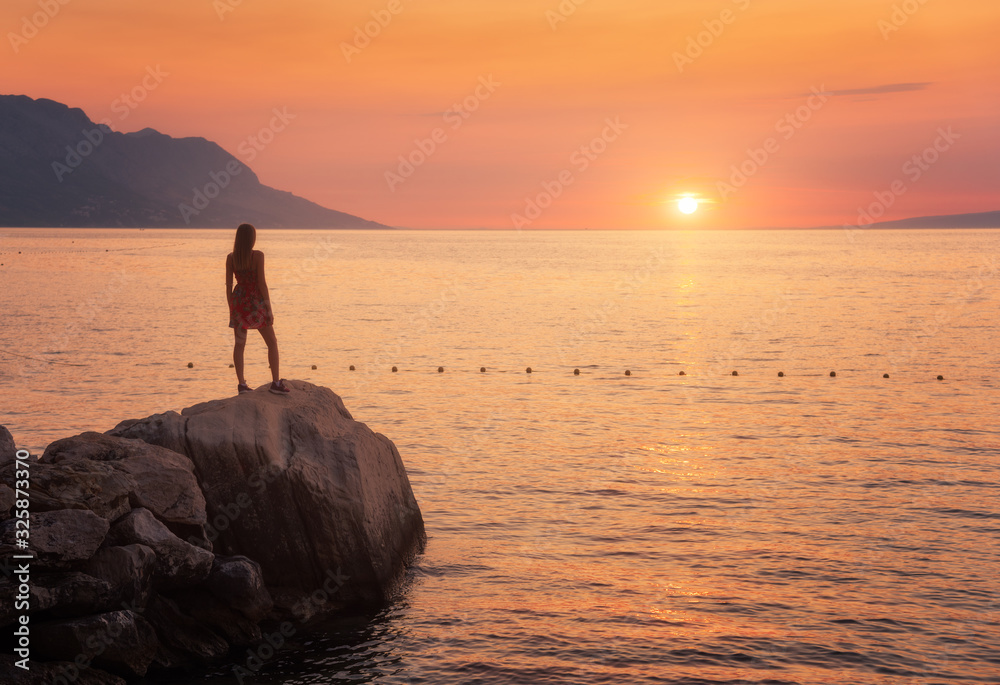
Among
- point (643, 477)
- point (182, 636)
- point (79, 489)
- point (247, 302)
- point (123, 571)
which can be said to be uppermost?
point (247, 302)

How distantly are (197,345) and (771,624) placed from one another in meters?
37.4

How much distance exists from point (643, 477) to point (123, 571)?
1303 centimetres

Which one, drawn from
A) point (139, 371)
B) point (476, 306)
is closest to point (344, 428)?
point (139, 371)

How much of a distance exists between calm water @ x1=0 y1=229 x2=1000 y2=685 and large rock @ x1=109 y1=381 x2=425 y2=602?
94cm

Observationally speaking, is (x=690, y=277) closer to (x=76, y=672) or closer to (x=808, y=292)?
(x=808, y=292)

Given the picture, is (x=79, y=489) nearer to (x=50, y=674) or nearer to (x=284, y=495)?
(x=50, y=674)

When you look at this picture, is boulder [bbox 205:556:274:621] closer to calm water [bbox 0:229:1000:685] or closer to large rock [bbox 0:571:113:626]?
calm water [bbox 0:229:1000:685]

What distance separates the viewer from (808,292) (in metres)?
88.9

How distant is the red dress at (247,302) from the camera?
16266 mm

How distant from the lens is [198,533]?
1340 cm

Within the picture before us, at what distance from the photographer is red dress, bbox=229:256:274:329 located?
1627 cm

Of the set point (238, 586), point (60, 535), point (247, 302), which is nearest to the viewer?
point (60, 535)

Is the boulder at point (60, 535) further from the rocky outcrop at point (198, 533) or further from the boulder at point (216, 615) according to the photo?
the boulder at point (216, 615)

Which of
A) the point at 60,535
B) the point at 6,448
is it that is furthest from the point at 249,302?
the point at 60,535
